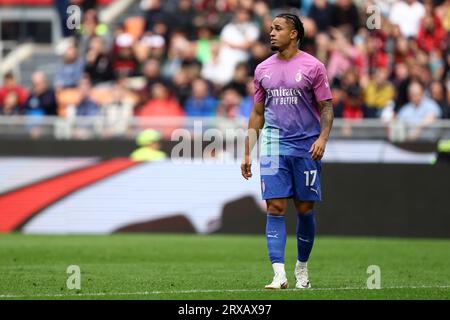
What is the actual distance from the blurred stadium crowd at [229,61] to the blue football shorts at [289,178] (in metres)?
9.07

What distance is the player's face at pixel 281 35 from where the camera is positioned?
1099 centimetres

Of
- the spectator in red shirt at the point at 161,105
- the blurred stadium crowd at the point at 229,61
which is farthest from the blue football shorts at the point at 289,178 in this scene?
the spectator in red shirt at the point at 161,105

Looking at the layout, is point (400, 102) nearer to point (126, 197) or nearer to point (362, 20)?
point (362, 20)

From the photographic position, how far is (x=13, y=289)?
1080 cm

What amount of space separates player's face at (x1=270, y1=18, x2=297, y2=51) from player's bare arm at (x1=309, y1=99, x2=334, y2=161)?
0.64 meters

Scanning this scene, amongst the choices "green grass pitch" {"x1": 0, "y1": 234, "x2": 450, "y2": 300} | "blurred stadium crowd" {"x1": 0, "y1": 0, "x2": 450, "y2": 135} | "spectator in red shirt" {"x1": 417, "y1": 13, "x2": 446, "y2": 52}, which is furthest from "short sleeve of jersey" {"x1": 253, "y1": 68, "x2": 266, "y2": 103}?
"spectator in red shirt" {"x1": 417, "y1": 13, "x2": 446, "y2": 52}

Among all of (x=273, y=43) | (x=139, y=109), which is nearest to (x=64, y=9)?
(x=139, y=109)

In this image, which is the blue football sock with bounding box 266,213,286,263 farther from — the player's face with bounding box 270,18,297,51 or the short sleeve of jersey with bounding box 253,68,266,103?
the player's face with bounding box 270,18,297,51

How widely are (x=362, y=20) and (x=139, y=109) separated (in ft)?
15.2

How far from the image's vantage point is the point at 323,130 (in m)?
10.9

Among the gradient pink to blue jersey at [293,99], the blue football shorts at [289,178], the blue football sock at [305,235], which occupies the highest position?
the gradient pink to blue jersey at [293,99]

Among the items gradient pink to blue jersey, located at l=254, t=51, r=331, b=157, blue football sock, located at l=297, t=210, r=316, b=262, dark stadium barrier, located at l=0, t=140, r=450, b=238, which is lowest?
dark stadium barrier, located at l=0, t=140, r=450, b=238

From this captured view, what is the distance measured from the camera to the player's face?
1099cm

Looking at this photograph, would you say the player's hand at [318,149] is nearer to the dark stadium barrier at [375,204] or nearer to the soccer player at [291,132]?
the soccer player at [291,132]
